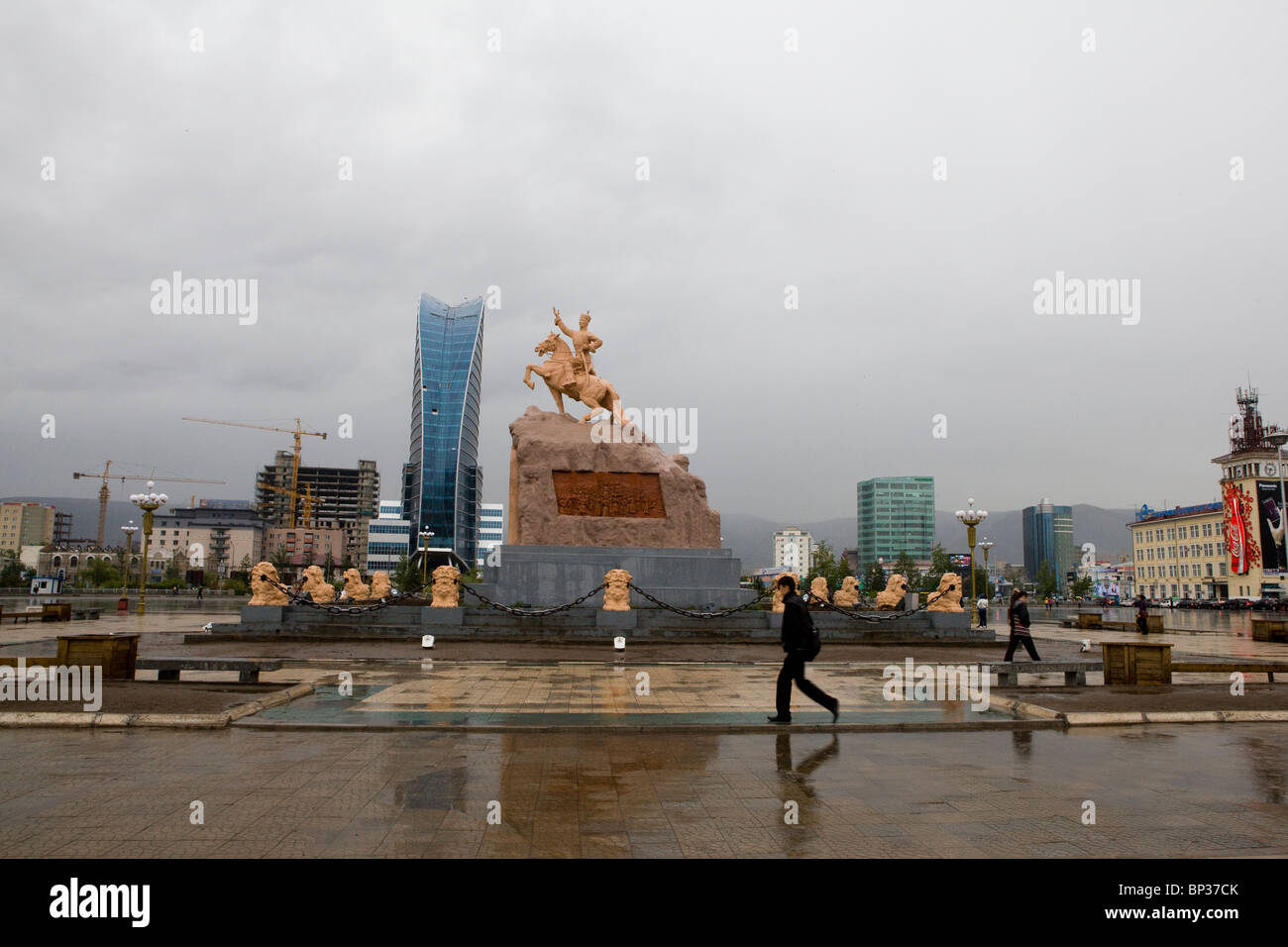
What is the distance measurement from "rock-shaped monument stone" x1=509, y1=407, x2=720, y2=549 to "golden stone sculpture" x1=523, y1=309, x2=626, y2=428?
151 cm

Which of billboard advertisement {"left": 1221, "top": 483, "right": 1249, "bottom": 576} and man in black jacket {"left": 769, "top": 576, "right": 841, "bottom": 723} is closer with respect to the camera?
man in black jacket {"left": 769, "top": 576, "right": 841, "bottom": 723}

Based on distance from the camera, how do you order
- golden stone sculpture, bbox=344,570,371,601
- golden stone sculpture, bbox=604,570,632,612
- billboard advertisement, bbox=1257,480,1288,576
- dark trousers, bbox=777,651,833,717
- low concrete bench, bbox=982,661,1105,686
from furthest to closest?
billboard advertisement, bbox=1257,480,1288,576 → golden stone sculpture, bbox=344,570,371,601 → golden stone sculpture, bbox=604,570,632,612 → low concrete bench, bbox=982,661,1105,686 → dark trousers, bbox=777,651,833,717

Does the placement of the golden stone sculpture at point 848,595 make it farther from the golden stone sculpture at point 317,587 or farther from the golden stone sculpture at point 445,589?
the golden stone sculpture at point 317,587

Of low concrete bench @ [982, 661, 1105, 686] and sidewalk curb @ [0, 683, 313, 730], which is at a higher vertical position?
sidewalk curb @ [0, 683, 313, 730]

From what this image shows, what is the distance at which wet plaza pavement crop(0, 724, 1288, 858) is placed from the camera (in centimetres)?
414

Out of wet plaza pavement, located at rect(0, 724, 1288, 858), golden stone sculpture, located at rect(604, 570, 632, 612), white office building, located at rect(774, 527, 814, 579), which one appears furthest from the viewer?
white office building, located at rect(774, 527, 814, 579)

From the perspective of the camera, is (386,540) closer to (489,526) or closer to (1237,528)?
(489,526)

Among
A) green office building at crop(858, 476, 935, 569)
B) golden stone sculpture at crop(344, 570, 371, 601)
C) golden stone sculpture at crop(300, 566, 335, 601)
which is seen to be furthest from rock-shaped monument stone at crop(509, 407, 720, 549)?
green office building at crop(858, 476, 935, 569)

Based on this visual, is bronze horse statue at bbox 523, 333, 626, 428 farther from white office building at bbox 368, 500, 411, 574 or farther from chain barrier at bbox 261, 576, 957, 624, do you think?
white office building at bbox 368, 500, 411, 574

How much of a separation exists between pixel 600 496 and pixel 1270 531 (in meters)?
60.5

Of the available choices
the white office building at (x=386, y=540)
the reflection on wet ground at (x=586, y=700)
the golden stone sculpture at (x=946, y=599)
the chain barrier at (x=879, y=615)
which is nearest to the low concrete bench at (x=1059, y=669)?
the reflection on wet ground at (x=586, y=700)

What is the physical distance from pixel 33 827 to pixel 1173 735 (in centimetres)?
858

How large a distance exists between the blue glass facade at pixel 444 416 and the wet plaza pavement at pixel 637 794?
10795 centimetres
